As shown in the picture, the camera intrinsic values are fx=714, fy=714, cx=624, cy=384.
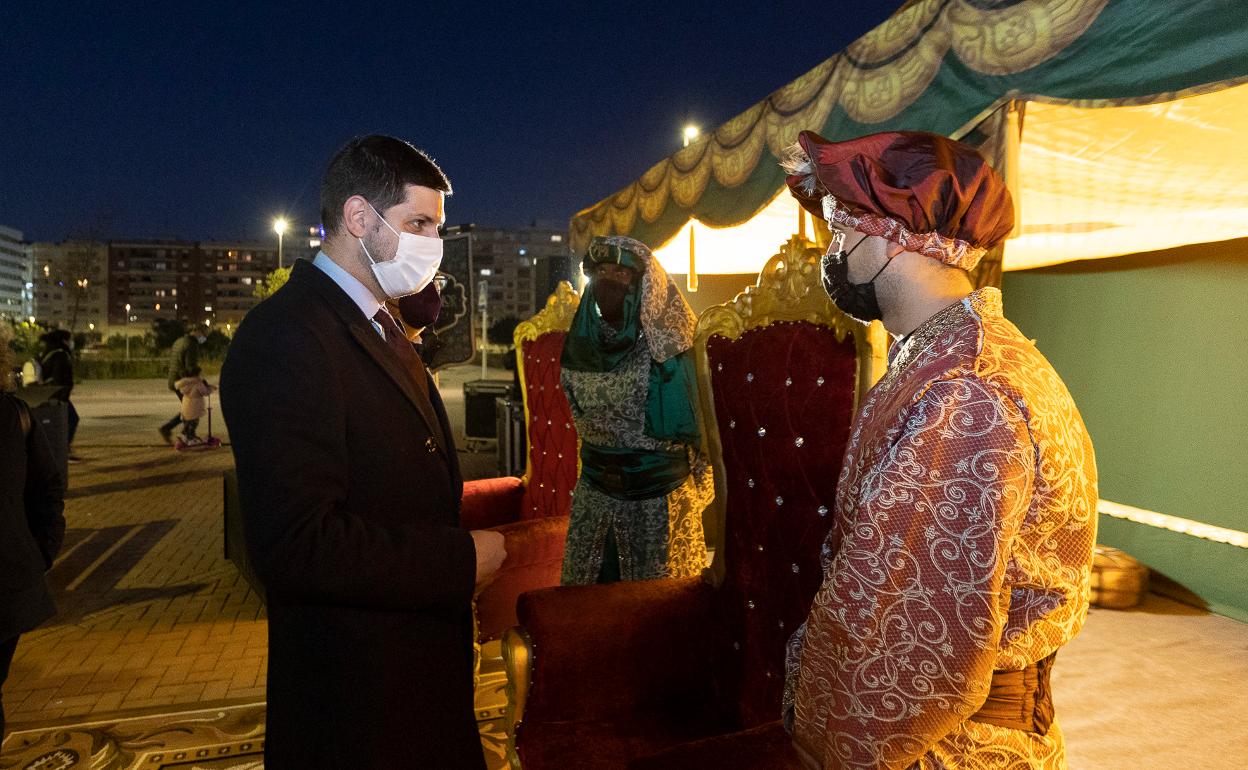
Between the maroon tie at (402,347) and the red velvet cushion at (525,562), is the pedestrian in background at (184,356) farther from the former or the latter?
the maroon tie at (402,347)

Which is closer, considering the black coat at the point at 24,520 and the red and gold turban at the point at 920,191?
the red and gold turban at the point at 920,191

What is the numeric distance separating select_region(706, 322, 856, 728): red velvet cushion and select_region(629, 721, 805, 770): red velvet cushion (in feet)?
1.56

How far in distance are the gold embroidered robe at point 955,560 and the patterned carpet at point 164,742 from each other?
1.87 m

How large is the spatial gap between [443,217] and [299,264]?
0.27 m

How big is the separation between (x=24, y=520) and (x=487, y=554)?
1815 millimetres

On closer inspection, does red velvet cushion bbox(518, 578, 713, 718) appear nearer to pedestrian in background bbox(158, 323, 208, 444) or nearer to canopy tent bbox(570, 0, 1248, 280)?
canopy tent bbox(570, 0, 1248, 280)

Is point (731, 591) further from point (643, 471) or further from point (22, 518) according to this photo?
point (22, 518)

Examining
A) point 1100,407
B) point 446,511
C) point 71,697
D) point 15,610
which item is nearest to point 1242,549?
point 1100,407

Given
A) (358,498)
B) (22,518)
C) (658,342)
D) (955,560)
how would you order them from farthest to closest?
(658,342), (22,518), (358,498), (955,560)

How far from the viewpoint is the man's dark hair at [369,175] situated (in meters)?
1.26

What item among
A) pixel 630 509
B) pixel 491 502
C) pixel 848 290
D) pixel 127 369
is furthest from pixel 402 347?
pixel 127 369

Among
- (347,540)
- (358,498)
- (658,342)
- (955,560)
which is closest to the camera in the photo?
(955,560)

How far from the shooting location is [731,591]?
1881mm

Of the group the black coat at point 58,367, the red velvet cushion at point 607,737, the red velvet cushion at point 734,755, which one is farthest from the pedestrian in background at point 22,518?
the black coat at point 58,367
